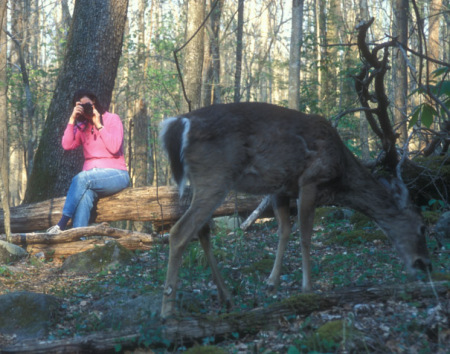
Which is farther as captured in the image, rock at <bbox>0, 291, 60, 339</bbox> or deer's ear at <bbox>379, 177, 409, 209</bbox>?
deer's ear at <bbox>379, 177, 409, 209</bbox>

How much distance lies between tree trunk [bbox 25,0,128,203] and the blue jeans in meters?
1.17

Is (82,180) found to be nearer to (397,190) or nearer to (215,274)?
(215,274)

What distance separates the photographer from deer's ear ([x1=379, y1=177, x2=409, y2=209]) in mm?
6313

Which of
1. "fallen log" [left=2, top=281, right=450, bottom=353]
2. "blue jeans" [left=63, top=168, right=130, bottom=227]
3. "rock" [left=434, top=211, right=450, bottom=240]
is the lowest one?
"fallen log" [left=2, top=281, right=450, bottom=353]

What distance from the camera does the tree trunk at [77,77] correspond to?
33.5ft

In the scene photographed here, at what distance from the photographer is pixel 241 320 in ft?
14.6

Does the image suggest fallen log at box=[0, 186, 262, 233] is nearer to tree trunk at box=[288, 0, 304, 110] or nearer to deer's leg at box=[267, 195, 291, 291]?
deer's leg at box=[267, 195, 291, 291]

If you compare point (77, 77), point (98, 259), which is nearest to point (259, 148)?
point (98, 259)

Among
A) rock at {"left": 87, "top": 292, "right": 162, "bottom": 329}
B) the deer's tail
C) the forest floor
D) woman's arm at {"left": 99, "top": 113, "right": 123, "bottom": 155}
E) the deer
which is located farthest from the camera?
woman's arm at {"left": 99, "top": 113, "right": 123, "bottom": 155}

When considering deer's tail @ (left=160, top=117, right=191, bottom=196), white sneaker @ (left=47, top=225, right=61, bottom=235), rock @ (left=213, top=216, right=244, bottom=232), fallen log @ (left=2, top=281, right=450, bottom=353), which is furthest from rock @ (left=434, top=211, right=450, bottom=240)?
white sneaker @ (left=47, top=225, right=61, bottom=235)

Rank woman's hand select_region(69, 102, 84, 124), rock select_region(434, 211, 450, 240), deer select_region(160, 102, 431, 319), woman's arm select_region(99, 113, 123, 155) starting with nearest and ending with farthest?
deer select_region(160, 102, 431, 319), rock select_region(434, 211, 450, 240), woman's hand select_region(69, 102, 84, 124), woman's arm select_region(99, 113, 123, 155)

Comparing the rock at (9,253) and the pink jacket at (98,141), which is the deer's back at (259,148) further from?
the rock at (9,253)

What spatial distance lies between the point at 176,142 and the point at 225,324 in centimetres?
189

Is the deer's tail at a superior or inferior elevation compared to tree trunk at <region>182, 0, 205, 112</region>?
inferior
